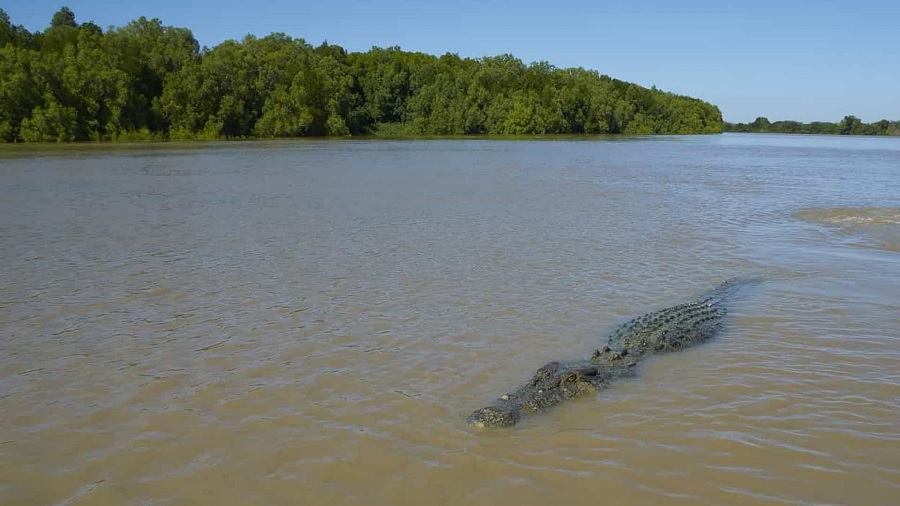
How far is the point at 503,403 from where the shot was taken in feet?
17.6

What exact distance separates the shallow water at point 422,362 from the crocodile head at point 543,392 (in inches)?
5.9

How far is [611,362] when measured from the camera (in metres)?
6.31

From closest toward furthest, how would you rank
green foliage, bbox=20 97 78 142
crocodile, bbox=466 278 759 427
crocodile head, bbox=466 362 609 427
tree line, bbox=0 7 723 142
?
1. crocodile head, bbox=466 362 609 427
2. crocodile, bbox=466 278 759 427
3. green foliage, bbox=20 97 78 142
4. tree line, bbox=0 7 723 142

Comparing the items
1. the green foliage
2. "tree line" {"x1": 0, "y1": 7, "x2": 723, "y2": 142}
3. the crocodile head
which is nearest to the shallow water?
the crocodile head

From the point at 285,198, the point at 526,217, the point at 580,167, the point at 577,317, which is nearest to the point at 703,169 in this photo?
the point at 580,167

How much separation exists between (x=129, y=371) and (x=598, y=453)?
14.6 feet

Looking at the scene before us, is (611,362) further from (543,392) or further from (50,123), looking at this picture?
(50,123)

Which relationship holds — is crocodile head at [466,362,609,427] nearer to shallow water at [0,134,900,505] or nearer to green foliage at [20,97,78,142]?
shallow water at [0,134,900,505]

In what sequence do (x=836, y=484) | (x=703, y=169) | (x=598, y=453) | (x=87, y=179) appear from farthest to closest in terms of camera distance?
(x=703, y=169), (x=87, y=179), (x=598, y=453), (x=836, y=484)

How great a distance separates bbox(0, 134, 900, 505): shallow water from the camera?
173 inches

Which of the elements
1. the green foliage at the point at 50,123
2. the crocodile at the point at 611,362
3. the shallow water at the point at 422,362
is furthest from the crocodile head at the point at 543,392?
the green foliage at the point at 50,123

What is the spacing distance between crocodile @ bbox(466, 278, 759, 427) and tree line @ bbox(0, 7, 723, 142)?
62.6m

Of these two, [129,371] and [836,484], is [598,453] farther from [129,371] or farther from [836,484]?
[129,371]

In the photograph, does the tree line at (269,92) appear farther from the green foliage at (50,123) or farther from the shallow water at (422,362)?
the shallow water at (422,362)
